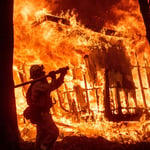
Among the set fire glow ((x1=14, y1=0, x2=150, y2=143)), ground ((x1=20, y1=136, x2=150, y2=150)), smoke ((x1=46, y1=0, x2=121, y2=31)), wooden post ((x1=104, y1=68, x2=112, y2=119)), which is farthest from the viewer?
smoke ((x1=46, y1=0, x2=121, y2=31))

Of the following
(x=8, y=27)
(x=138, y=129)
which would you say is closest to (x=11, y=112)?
(x=8, y=27)

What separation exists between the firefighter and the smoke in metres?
5.04

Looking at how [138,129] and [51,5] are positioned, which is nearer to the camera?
[138,129]

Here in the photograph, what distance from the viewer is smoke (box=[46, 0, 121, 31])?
1101cm

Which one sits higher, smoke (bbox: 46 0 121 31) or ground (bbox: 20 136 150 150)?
smoke (bbox: 46 0 121 31)

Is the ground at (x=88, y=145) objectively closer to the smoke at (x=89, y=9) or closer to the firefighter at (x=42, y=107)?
the firefighter at (x=42, y=107)

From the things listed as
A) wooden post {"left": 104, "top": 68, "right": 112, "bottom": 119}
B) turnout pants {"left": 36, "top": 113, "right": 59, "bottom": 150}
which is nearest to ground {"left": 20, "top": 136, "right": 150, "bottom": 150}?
turnout pants {"left": 36, "top": 113, "right": 59, "bottom": 150}

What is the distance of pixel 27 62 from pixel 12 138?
172 inches

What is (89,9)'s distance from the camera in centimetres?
1184

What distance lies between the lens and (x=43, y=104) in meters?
6.27

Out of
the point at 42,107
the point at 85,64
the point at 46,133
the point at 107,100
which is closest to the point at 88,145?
the point at 46,133

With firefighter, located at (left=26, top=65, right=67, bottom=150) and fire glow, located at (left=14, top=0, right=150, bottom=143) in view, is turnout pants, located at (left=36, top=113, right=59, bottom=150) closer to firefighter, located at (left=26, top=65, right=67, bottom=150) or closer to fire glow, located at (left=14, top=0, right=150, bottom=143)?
firefighter, located at (left=26, top=65, right=67, bottom=150)

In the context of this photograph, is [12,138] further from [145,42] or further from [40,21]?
[145,42]

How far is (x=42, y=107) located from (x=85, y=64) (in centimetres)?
443
